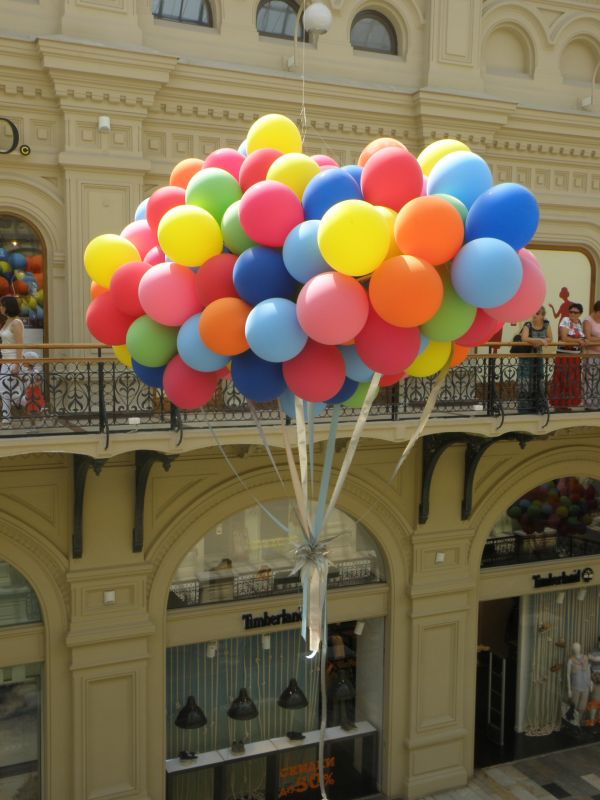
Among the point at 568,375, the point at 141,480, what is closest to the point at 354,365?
the point at 141,480

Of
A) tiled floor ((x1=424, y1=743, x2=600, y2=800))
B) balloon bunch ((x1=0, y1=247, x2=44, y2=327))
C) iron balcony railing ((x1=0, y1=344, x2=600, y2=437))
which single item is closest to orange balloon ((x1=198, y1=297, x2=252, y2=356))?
iron balcony railing ((x1=0, y1=344, x2=600, y2=437))

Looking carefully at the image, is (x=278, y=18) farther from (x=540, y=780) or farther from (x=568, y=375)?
(x=540, y=780)

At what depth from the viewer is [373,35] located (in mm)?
10320

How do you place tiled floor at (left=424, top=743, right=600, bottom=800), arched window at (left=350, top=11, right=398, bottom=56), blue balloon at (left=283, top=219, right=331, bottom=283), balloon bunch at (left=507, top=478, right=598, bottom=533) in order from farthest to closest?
balloon bunch at (left=507, top=478, right=598, bottom=533), tiled floor at (left=424, top=743, right=600, bottom=800), arched window at (left=350, top=11, right=398, bottom=56), blue balloon at (left=283, top=219, right=331, bottom=283)

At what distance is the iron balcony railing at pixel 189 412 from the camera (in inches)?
296

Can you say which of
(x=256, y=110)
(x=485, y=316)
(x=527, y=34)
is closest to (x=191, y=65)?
(x=256, y=110)

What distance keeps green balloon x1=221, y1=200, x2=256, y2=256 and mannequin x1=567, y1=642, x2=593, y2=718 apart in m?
9.55

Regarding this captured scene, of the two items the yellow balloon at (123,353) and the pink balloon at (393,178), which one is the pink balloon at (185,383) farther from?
the pink balloon at (393,178)

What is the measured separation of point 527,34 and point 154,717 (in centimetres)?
963

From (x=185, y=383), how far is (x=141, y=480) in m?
4.09

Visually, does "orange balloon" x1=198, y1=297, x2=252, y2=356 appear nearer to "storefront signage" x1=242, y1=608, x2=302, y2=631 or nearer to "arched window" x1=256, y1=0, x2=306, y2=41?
"storefront signage" x1=242, y1=608, x2=302, y2=631

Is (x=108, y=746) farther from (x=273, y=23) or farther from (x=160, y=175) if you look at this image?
(x=273, y=23)

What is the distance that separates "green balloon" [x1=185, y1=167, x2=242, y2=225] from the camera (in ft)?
15.4

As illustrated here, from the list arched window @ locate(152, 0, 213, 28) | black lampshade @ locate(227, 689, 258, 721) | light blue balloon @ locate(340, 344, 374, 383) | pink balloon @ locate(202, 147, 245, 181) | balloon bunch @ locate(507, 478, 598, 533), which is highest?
arched window @ locate(152, 0, 213, 28)
